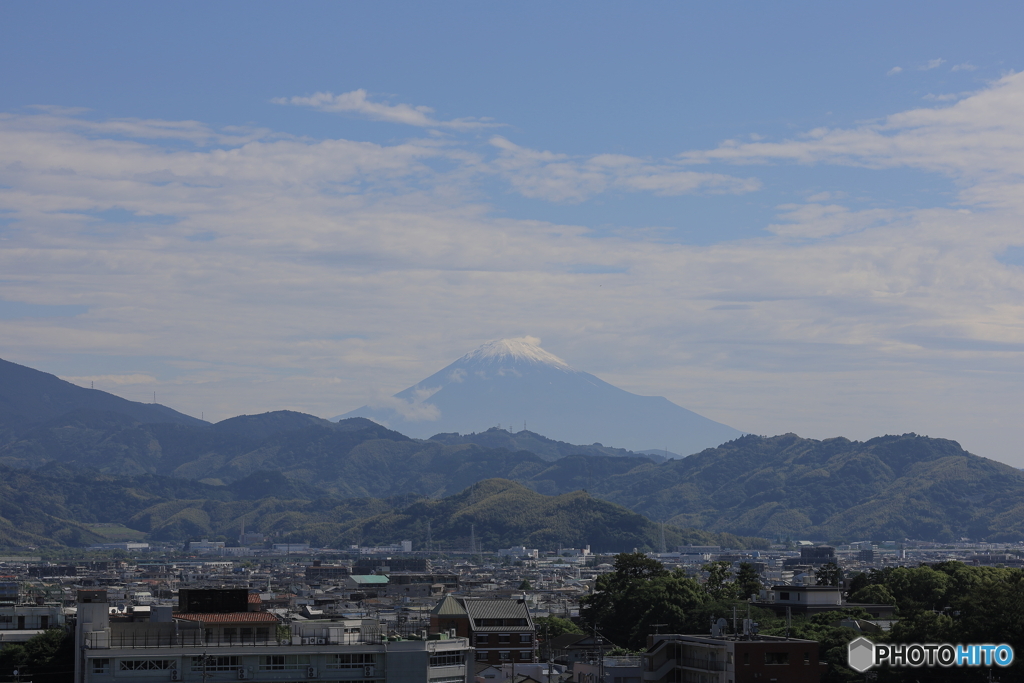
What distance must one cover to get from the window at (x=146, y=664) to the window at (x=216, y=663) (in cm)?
84

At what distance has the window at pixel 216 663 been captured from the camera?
46.5 metres

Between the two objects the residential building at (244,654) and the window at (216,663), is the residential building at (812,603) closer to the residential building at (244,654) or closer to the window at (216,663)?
the residential building at (244,654)

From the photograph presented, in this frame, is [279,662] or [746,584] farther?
[746,584]

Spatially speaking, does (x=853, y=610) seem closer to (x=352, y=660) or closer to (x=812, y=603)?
(x=812, y=603)

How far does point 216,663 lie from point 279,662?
89.1 inches

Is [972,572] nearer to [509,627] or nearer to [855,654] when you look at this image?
[509,627]

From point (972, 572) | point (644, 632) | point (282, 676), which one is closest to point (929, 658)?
point (282, 676)

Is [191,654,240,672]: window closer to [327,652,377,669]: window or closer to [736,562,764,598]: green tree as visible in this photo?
[327,652,377,669]: window

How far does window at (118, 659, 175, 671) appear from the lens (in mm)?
45719

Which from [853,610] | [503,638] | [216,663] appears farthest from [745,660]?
[503,638]

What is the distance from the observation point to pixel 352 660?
47719 mm

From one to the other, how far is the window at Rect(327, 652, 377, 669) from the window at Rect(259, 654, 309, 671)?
3.70ft

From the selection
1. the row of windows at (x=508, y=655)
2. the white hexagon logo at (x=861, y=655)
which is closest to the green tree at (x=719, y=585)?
the row of windows at (x=508, y=655)

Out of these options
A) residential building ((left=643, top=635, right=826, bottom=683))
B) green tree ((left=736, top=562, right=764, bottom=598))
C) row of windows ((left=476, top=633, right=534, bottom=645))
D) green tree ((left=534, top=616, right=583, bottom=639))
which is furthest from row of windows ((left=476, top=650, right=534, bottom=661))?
green tree ((left=736, top=562, right=764, bottom=598))
